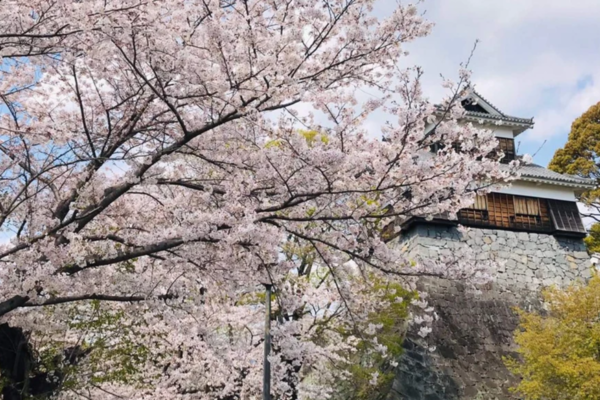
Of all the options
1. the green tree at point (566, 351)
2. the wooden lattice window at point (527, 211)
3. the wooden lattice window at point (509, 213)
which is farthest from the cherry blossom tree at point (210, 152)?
the wooden lattice window at point (527, 211)

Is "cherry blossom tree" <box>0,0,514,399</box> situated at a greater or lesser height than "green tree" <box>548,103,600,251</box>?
lesser

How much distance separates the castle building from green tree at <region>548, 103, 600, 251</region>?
5.92 ft

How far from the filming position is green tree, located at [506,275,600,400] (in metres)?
11.5

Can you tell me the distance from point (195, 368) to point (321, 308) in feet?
11.2

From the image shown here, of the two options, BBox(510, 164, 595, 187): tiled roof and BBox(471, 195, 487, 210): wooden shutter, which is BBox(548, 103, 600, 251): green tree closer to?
BBox(510, 164, 595, 187): tiled roof

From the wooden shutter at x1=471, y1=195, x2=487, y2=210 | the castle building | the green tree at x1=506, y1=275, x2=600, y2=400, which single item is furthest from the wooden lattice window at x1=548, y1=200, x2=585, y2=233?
the green tree at x1=506, y1=275, x2=600, y2=400

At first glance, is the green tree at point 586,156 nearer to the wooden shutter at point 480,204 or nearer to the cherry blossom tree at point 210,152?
the wooden shutter at point 480,204

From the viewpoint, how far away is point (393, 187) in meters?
5.43

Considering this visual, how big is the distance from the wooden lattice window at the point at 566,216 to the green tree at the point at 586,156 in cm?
214

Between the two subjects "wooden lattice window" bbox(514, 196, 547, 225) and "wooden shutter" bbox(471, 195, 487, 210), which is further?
"wooden lattice window" bbox(514, 196, 547, 225)

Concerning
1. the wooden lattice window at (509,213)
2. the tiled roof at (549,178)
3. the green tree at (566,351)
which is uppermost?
the tiled roof at (549,178)

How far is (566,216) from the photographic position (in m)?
19.5

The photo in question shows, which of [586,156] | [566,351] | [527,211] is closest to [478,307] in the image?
[527,211]

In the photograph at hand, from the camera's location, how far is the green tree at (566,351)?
11.5m
